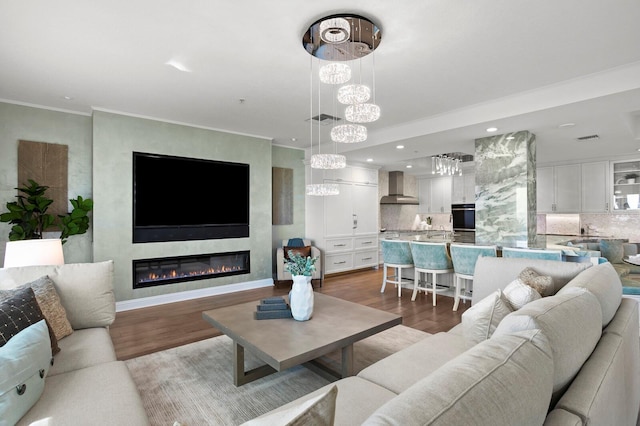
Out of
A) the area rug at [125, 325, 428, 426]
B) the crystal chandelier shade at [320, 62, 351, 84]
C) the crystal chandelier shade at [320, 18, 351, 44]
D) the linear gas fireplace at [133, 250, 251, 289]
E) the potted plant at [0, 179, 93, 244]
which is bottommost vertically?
the area rug at [125, 325, 428, 426]

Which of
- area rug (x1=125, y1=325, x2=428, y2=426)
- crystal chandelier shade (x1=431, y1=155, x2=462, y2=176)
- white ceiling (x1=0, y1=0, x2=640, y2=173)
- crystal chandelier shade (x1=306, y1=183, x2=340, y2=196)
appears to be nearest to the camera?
area rug (x1=125, y1=325, x2=428, y2=426)

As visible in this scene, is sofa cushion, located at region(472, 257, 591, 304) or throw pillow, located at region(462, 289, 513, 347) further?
sofa cushion, located at region(472, 257, 591, 304)

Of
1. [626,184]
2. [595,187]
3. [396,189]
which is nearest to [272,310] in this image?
[396,189]

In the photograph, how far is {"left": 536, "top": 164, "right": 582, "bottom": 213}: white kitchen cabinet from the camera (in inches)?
266

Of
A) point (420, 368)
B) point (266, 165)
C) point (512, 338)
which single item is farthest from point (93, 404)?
point (266, 165)

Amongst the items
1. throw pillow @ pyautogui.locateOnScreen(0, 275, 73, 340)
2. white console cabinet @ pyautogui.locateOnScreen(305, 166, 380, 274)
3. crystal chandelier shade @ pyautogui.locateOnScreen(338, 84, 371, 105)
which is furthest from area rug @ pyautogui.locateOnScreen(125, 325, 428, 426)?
white console cabinet @ pyautogui.locateOnScreen(305, 166, 380, 274)

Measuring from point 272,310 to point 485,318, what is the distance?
58.9 inches

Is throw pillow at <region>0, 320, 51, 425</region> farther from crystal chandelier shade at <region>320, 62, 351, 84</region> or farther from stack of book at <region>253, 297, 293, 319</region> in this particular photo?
crystal chandelier shade at <region>320, 62, 351, 84</region>

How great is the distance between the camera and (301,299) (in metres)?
2.40

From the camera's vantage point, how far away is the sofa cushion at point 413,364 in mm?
1544

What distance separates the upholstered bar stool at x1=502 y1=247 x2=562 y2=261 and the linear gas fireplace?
3.82 m

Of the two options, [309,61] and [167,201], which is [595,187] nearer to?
[309,61]

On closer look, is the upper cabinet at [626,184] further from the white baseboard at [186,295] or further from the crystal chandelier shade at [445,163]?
the white baseboard at [186,295]

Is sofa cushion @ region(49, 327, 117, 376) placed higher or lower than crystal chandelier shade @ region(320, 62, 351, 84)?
lower
